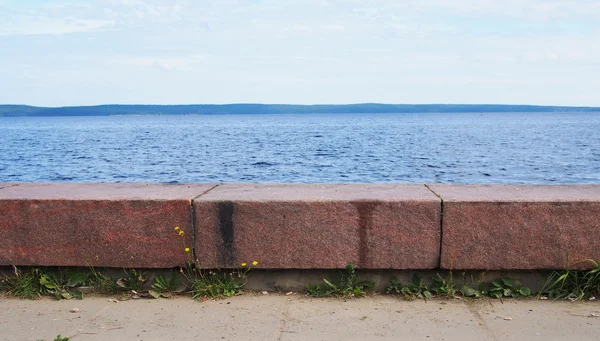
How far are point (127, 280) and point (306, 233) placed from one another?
1.32 m

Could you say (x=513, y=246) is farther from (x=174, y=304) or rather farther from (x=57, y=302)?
(x=57, y=302)

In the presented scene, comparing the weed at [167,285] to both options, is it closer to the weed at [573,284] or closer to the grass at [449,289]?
the grass at [449,289]

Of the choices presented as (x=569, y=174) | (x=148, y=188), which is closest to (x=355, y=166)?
(x=569, y=174)

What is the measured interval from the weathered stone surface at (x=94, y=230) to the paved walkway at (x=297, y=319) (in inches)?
11.4

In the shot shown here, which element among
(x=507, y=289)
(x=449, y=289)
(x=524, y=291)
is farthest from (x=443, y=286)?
(x=524, y=291)

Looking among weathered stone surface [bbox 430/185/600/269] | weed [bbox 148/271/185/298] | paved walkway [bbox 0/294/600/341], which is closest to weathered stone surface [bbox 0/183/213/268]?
weed [bbox 148/271/185/298]

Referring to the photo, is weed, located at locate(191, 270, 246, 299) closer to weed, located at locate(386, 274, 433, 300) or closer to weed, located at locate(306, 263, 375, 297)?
weed, located at locate(306, 263, 375, 297)

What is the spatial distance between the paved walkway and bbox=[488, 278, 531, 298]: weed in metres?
0.10

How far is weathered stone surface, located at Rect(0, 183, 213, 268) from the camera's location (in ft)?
14.2

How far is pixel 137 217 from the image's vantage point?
4.33m

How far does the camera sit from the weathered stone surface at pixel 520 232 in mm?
4184

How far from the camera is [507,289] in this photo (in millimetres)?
4266

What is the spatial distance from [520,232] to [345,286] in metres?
1.23

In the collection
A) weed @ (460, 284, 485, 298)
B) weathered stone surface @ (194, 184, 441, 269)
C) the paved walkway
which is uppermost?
weathered stone surface @ (194, 184, 441, 269)
